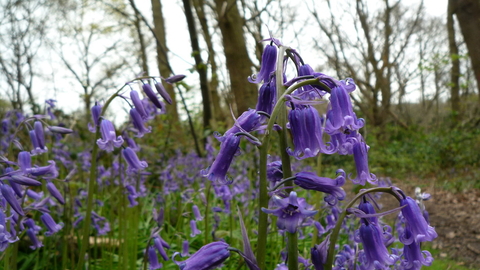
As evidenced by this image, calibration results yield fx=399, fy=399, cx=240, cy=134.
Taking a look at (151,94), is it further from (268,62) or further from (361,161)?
(361,161)

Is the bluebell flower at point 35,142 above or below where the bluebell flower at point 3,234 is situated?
above

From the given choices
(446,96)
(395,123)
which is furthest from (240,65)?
(446,96)

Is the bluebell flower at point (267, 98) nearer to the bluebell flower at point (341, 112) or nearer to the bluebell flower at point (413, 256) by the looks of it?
the bluebell flower at point (341, 112)

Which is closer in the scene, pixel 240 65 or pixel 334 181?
pixel 334 181

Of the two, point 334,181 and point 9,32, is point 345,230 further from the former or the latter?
point 9,32

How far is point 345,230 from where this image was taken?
3465mm

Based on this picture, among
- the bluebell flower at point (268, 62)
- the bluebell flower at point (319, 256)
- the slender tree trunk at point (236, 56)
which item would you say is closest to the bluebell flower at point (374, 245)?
the bluebell flower at point (319, 256)

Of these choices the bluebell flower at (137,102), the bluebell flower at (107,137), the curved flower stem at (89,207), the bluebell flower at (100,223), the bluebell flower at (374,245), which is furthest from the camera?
the bluebell flower at (100,223)

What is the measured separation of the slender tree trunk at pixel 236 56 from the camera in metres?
7.99

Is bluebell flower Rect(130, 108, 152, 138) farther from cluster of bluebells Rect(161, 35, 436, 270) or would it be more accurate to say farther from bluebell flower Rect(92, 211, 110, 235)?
cluster of bluebells Rect(161, 35, 436, 270)

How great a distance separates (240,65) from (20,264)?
5898 millimetres

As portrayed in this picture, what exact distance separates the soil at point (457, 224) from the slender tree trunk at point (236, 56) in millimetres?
3570

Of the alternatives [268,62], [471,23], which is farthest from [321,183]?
[471,23]

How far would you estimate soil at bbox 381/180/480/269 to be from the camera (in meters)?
4.49
